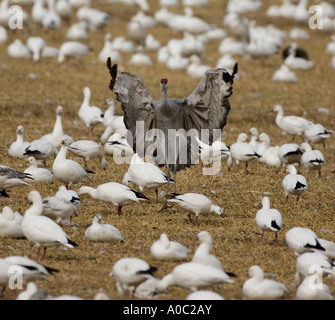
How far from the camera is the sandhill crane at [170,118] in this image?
939cm

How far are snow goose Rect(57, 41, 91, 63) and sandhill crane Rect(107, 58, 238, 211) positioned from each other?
359 inches

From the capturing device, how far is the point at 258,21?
27.3 m

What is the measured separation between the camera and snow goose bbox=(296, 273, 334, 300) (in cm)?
603

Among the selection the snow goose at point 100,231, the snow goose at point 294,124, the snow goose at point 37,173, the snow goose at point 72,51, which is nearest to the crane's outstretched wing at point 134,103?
the snow goose at point 37,173

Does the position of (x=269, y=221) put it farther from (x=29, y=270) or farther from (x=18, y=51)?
(x=18, y=51)

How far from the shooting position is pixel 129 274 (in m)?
6.01

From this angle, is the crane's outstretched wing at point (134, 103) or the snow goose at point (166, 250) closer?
the snow goose at point (166, 250)

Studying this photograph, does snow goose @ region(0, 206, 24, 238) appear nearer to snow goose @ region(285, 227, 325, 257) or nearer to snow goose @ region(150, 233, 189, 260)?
snow goose @ region(150, 233, 189, 260)

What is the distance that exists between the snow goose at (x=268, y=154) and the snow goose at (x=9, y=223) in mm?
5025

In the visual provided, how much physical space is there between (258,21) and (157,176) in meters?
19.1

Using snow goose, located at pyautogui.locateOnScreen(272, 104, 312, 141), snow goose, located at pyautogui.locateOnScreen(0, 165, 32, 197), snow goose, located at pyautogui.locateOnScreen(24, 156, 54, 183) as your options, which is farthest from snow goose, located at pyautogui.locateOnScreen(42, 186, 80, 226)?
snow goose, located at pyautogui.locateOnScreen(272, 104, 312, 141)

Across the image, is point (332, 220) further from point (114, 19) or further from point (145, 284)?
point (114, 19)

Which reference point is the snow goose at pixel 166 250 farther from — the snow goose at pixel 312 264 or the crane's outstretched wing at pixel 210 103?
the crane's outstretched wing at pixel 210 103

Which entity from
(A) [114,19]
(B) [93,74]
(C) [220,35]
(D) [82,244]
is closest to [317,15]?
(C) [220,35]
